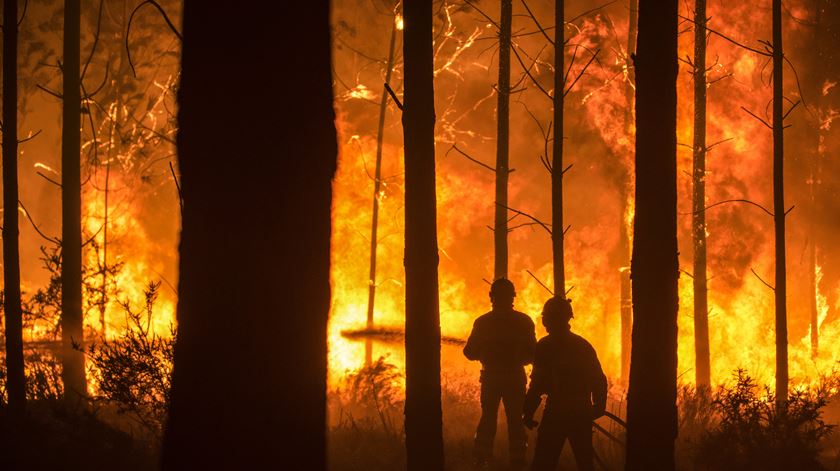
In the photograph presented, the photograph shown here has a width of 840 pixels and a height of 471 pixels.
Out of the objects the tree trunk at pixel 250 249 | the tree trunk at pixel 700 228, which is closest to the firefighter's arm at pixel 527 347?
the tree trunk at pixel 250 249

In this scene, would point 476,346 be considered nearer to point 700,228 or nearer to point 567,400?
point 567,400

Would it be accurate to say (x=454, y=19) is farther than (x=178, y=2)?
No

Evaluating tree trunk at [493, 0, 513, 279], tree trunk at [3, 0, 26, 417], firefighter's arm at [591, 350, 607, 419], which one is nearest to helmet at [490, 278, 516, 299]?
firefighter's arm at [591, 350, 607, 419]

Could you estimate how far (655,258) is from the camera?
588 cm

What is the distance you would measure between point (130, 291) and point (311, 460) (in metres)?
27.1

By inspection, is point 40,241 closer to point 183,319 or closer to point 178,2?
point 178,2

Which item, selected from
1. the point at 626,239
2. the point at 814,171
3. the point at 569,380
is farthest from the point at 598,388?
the point at 814,171

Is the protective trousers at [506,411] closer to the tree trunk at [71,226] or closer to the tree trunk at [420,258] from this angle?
the tree trunk at [420,258]

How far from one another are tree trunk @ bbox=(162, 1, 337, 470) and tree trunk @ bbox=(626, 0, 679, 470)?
13.3 feet

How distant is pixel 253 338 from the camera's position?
2504mm

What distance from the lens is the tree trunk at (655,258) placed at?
5.90m

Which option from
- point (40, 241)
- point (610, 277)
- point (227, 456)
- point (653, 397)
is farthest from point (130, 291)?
point (227, 456)

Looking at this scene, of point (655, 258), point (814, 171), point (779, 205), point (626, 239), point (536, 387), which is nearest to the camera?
point (655, 258)

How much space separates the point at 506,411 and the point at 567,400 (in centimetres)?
184
